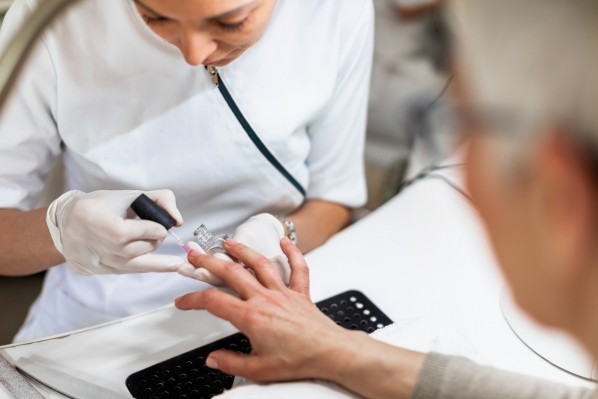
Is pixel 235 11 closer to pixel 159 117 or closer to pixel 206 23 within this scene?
pixel 206 23

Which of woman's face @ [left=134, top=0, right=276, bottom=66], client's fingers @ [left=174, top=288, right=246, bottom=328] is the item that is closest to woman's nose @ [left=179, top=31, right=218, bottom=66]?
woman's face @ [left=134, top=0, right=276, bottom=66]

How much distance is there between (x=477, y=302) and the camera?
3.42ft

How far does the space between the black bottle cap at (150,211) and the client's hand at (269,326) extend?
0.21 ft

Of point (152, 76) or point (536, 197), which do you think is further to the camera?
point (152, 76)

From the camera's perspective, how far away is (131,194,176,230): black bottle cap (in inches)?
30.7

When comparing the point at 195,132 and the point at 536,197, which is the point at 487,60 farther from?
the point at 195,132

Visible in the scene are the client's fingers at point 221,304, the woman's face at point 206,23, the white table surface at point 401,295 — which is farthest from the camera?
the white table surface at point 401,295

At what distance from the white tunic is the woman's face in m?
0.05

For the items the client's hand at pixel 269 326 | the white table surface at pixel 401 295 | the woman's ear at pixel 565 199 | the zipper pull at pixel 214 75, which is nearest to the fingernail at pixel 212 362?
the client's hand at pixel 269 326

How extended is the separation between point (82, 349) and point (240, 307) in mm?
261

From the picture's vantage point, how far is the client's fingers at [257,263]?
32.6 inches

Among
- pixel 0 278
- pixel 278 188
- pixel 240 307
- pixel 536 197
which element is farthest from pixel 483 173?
pixel 0 278

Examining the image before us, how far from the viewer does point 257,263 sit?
838mm

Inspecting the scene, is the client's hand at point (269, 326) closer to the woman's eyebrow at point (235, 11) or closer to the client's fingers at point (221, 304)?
the client's fingers at point (221, 304)
